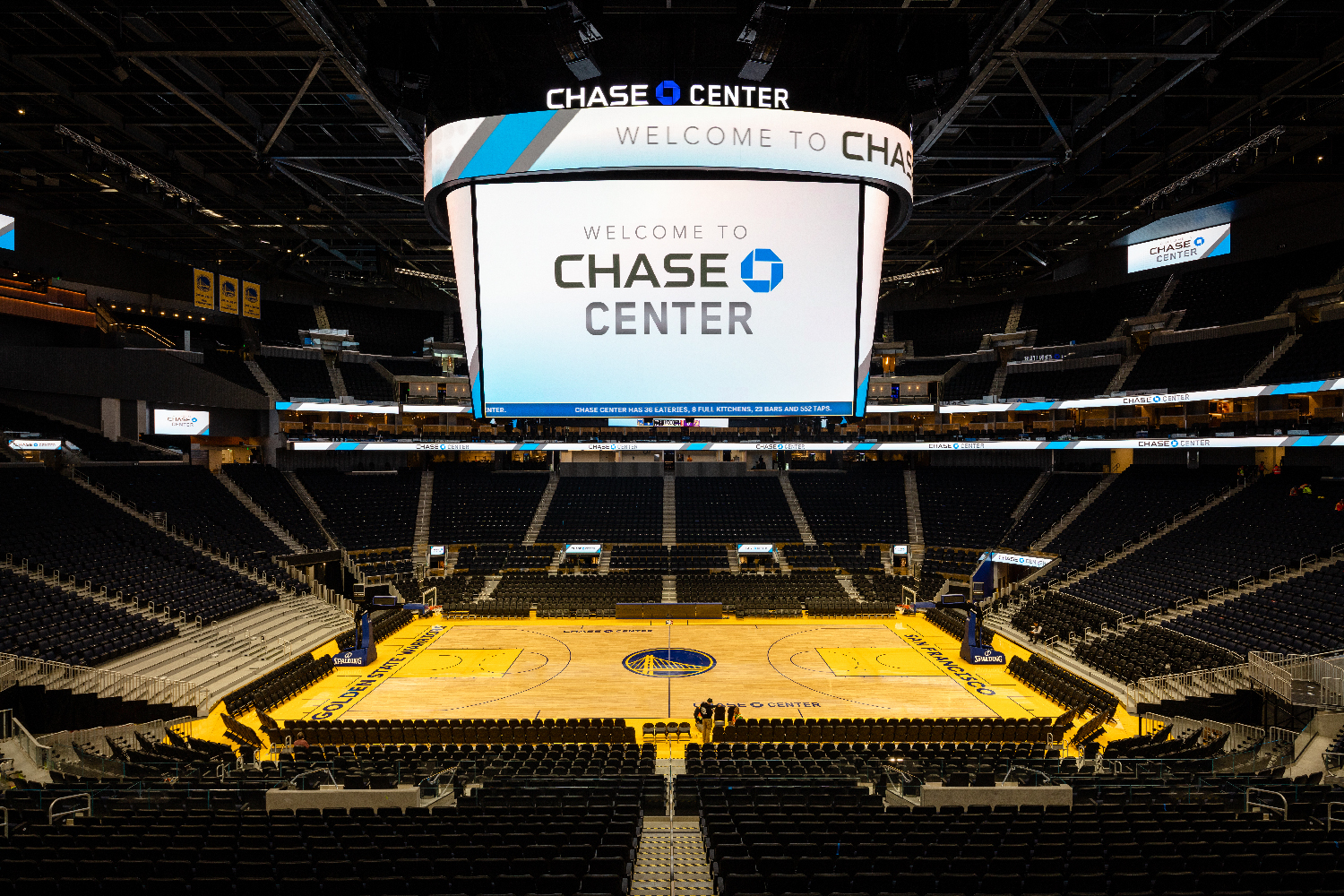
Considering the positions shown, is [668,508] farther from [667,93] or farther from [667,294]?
[667,93]

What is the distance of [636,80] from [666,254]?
2.57 meters

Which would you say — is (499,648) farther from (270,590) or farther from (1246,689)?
(1246,689)

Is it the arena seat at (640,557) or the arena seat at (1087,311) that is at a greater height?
the arena seat at (1087,311)

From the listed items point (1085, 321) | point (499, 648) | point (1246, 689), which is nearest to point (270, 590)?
point (499, 648)

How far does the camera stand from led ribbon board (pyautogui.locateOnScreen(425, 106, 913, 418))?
913 cm

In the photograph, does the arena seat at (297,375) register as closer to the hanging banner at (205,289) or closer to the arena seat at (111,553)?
the hanging banner at (205,289)

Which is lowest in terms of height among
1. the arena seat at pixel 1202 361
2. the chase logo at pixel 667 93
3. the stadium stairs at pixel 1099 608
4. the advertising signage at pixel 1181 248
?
the stadium stairs at pixel 1099 608

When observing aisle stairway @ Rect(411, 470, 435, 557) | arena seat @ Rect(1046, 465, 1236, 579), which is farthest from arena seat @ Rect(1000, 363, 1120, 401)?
aisle stairway @ Rect(411, 470, 435, 557)

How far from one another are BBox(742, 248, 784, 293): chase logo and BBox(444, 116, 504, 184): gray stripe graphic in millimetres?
3802

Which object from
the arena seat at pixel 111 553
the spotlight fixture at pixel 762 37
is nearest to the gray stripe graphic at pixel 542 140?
the spotlight fixture at pixel 762 37

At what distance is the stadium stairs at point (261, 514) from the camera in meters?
36.0

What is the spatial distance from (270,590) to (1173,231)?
49369 mm

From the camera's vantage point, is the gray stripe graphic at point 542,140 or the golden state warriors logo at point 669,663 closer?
the gray stripe graphic at point 542,140

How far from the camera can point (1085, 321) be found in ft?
138
